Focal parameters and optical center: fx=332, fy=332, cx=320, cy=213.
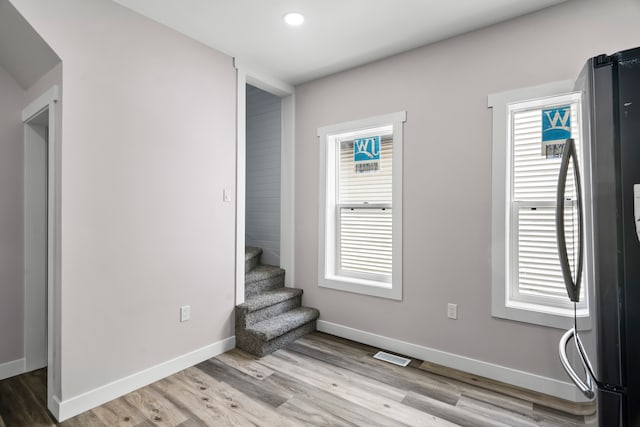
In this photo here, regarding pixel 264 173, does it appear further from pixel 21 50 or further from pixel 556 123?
pixel 556 123

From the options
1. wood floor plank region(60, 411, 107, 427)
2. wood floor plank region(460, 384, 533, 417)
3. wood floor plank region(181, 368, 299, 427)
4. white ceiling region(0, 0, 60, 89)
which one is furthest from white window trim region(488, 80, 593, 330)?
white ceiling region(0, 0, 60, 89)

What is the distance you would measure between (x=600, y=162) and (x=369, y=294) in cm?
234

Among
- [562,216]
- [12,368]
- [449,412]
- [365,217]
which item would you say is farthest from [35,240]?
[562,216]

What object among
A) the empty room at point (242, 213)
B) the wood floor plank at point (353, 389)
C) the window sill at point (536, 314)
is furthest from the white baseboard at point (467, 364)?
the wood floor plank at point (353, 389)

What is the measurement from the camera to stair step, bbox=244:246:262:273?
12.0ft

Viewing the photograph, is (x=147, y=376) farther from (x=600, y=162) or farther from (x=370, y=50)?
(x=370, y=50)

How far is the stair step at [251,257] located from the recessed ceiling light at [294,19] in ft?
7.41

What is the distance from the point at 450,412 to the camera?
2.06m

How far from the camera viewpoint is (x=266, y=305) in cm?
315

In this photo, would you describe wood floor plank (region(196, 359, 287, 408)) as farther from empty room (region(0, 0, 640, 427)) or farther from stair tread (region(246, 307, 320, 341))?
stair tread (region(246, 307, 320, 341))

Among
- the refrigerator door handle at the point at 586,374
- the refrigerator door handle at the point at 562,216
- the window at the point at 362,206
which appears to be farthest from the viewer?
the window at the point at 362,206

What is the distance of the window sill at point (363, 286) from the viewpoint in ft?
9.63

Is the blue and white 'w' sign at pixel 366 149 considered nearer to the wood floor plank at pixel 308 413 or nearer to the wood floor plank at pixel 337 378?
the wood floor plank at pixel 337 378

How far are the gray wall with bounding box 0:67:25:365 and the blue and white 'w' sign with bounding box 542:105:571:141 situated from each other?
3805mm
